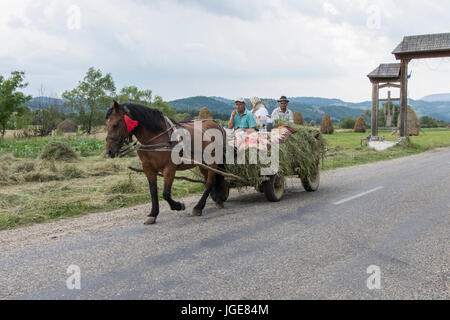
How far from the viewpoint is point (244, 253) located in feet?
14.6

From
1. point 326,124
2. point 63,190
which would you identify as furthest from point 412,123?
point 63,190

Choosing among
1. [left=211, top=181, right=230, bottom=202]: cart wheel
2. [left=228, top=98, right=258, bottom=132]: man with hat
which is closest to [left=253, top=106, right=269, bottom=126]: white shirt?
[left=228, top=98, right=258, bottom=132]: man with hat

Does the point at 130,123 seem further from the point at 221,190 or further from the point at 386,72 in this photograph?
the point at 386,72

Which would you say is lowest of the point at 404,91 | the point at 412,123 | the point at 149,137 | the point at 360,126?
the point at 149,137

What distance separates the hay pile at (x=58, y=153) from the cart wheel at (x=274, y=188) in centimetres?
922

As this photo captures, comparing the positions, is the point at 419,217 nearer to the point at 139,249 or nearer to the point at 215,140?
the point at 215,140

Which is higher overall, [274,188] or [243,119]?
[243,119]

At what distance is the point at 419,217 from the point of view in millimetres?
6199

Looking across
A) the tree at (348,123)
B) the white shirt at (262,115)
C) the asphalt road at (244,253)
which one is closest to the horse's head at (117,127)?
the asphalt road at (244,253)

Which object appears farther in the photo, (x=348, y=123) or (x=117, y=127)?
(x=348, y=123)

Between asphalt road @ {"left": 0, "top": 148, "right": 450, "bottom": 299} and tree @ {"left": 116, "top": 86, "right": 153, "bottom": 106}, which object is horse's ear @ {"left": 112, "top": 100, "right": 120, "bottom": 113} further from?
tree @ {"left": 116, "top": 86, "right": 153, "bottom": 106}

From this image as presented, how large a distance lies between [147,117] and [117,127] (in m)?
0.58

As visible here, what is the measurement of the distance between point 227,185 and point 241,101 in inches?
68.5

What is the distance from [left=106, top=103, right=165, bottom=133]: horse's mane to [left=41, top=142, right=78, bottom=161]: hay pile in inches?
350
